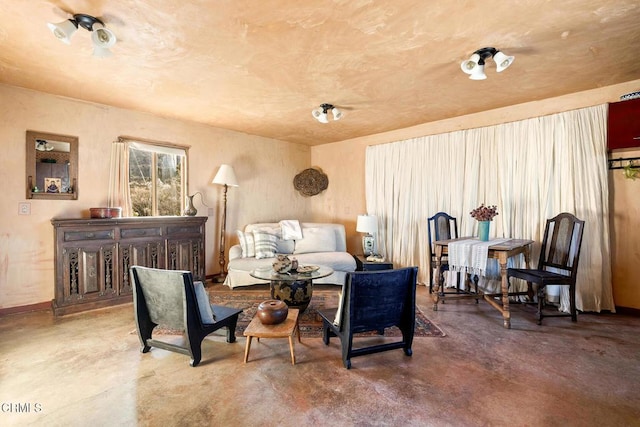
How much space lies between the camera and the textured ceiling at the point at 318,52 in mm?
1949

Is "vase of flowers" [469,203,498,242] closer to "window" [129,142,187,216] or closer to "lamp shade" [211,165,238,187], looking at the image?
"lamp shade" [211,165,238,187]

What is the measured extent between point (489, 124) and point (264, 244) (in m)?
3.56

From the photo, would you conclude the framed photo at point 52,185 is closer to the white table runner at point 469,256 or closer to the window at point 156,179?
the window at point 156,179

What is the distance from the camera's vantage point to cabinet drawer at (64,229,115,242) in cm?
319

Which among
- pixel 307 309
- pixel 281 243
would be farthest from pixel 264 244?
pixel 307 309

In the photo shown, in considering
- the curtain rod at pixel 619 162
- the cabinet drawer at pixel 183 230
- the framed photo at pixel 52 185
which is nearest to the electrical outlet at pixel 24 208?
the framed photo at pixel 52 185

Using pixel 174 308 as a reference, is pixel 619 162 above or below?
above

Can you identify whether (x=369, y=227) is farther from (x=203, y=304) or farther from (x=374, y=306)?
(x=203, y=304)

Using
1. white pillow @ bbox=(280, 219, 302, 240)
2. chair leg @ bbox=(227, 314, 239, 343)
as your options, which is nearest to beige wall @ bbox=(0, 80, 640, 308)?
white pillow @ bbox=(280, 219, 302, 240)

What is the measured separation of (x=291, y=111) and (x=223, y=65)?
4.63 ft

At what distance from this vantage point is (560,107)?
350 centimetres

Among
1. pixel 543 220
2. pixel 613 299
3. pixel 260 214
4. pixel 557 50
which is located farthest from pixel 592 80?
pixel 260 214

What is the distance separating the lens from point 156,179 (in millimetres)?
4266

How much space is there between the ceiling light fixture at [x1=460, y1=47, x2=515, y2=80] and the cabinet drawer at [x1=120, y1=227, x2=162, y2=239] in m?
3.88
